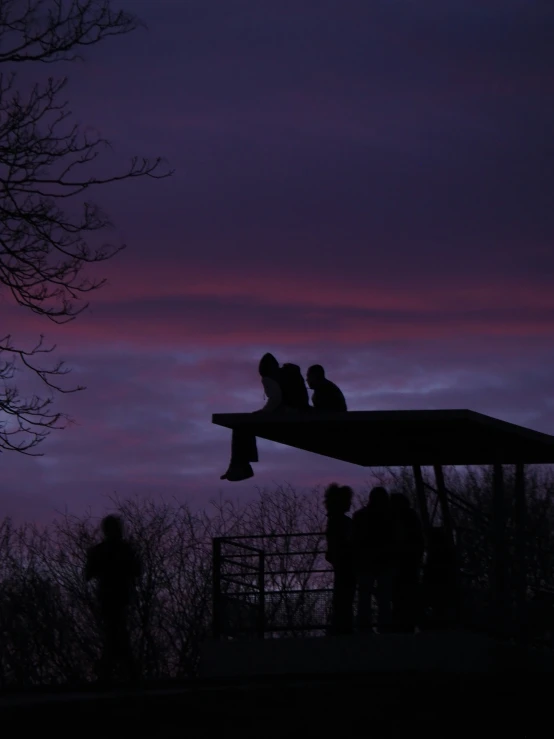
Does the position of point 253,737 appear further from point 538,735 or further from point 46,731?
point 538,735

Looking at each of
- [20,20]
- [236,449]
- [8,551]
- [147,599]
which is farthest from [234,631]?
[8,551]

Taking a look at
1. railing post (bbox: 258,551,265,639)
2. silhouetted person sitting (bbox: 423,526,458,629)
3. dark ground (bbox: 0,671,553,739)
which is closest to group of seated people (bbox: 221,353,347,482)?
railing post (bbox: 258,551,265,639)

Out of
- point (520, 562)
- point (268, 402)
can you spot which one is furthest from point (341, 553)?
point (520, 562)

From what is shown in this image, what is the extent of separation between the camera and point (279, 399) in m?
15.3

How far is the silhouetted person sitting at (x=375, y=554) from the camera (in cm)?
1482

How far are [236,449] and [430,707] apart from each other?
19.9 ft

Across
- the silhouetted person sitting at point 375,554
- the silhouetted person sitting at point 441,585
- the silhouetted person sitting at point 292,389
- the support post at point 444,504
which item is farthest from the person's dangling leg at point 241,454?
the support post at point 444,504

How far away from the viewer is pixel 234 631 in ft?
54.6

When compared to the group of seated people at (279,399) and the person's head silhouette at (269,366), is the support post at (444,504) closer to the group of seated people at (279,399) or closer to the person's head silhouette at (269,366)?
the group of seated people at (279,399)

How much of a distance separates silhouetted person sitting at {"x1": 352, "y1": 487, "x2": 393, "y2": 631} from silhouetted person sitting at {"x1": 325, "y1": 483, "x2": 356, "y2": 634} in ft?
0.31

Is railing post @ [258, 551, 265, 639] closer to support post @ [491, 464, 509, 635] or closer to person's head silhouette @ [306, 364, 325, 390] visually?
person's head silhouette @ [306, 364, 325, 390]

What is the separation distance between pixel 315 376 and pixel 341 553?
85.3 inches

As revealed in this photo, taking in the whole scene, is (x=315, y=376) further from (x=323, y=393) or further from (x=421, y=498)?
(x=421, y=498)

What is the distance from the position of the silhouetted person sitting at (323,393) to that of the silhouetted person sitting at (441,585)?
81.1 inches
